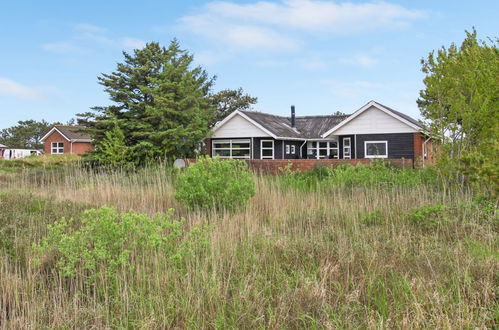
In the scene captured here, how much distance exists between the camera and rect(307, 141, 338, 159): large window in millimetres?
28922

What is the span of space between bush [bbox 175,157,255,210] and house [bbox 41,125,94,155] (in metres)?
38.2

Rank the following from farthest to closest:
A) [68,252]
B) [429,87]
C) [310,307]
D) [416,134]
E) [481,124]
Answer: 1. [416,134]
2. [429,87]
3. [481,124]
4. [68,252]
5. [310,307]

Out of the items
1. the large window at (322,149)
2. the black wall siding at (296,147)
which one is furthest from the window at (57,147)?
the large window at (322,149)

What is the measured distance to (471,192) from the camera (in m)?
8.00

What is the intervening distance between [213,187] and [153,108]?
15699 mm

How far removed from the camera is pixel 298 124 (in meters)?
30.8

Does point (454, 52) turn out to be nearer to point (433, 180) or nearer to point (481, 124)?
point (481, 124)

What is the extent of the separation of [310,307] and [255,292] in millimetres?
461

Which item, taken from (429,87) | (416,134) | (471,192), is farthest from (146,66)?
(471,192)

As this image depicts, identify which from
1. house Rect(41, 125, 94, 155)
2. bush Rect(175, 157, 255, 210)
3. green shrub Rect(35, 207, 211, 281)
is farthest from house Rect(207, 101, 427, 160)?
green shrub Rect(35, 207, 211, 281)

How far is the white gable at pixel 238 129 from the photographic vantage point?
2716 centimetres

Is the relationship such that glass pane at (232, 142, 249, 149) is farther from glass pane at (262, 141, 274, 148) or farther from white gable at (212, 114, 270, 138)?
glass pane at (262, 141, 274, 148)

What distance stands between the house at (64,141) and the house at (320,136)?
67.6 ft

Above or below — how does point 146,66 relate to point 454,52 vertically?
above
